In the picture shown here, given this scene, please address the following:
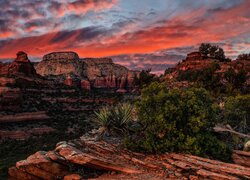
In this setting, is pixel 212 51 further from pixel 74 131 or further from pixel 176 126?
pixel 176 126

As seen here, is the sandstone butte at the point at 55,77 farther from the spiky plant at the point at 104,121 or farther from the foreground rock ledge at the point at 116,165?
the foreground rock ledge at the point at 116,165

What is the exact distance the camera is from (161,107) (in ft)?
44.2

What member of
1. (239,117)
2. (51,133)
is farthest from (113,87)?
(239,117)

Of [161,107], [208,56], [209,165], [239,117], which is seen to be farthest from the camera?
[208,56]

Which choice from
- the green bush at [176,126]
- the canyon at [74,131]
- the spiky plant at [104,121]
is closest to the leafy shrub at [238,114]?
the green bush at [176,126]

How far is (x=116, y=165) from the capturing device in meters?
11.5

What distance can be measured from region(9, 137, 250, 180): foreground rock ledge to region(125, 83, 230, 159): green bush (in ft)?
1.63

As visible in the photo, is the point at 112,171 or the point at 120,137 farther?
the point at 120,137

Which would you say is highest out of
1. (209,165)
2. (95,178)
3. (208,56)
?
(208,56)

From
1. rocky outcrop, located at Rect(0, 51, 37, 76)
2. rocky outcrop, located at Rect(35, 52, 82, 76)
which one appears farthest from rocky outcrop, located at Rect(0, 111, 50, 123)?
rocky outcrop, located at Rect(35, 52, 82, 76)

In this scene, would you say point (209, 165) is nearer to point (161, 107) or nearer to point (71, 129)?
point (161, 107)

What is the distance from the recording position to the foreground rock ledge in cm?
1091

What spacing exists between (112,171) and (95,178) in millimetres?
748

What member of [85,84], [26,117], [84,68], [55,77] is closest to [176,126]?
[26,117]
